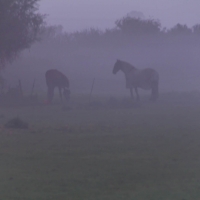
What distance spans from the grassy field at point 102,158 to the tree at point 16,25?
7682 mm

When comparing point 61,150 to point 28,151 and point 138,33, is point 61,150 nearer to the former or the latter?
point 28,151

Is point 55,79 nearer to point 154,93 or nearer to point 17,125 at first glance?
point 154,93

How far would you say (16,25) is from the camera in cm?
2950

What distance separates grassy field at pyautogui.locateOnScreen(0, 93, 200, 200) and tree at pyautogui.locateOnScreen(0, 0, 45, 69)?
768 centimetres

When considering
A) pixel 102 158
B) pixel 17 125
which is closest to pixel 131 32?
pixel 17 125

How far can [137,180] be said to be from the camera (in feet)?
33.2

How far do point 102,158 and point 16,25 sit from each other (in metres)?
18.7

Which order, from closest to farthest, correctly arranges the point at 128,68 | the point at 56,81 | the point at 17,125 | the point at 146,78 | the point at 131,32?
the point at 17,125, the point at 146,78, the point at 56,81, the point at 128,68, the point at 131,32

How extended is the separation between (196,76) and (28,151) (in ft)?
140

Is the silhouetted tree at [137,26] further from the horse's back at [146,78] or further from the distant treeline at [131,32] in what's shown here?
the horse's back at [146,78]

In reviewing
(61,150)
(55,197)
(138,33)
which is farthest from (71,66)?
(55,197)

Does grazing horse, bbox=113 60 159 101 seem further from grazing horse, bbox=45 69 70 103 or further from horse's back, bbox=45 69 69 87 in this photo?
horse's back, bbox=45 69 69 87

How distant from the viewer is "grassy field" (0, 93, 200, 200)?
9.28 metres

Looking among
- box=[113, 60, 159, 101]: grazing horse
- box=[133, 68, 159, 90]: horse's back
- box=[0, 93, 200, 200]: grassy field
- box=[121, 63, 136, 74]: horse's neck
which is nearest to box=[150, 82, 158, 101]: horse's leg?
box=[113, 60, 159, 101]: grazing horse
